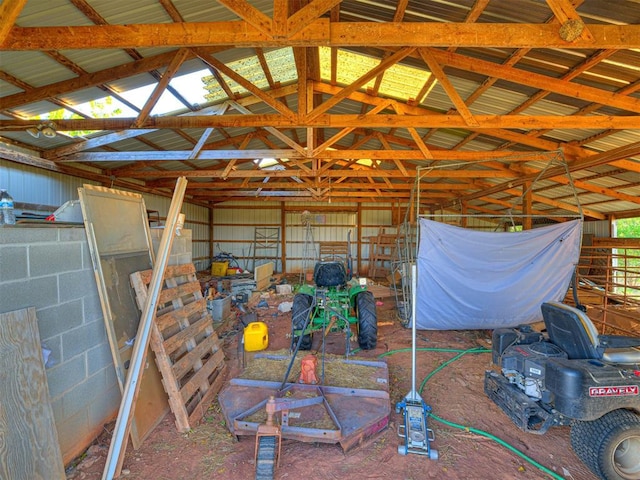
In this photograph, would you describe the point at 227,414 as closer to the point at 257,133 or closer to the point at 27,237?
→ the point at 27,237

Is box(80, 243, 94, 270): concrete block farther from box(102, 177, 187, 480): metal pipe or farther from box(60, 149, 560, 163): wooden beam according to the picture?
box(60, 149, 560, 163): wooden beam

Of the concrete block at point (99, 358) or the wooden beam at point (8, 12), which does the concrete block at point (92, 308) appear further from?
the wooden beam at point (8, 12)

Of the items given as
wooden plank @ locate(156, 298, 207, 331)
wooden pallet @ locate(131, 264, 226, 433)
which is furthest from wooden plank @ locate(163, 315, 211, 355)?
wooden plank @ locate(156, 298, 207, 331)

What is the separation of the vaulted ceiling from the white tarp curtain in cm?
103

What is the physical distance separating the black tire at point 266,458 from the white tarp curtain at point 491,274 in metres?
3.29

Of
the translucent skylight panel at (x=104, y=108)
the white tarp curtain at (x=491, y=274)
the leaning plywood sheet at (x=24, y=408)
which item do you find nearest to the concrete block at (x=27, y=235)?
the leaning plywood sheet at (x=24, y=408)

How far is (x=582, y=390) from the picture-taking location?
80.7 inches

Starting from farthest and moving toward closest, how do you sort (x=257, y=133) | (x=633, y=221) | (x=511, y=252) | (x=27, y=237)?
1. (x=633, y=221)
2. (x=257, y=133)
3. (x=511, y=252)
4. (x=27, y=237)

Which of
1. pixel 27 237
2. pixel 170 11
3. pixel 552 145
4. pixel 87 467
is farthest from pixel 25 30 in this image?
pixel 552 145

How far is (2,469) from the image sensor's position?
4.99ft

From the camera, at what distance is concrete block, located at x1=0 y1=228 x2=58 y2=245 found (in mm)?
1874

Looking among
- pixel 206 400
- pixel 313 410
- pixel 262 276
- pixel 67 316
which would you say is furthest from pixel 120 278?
pixel 262 276

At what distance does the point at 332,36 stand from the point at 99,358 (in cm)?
320

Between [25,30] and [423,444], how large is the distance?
451 cm
